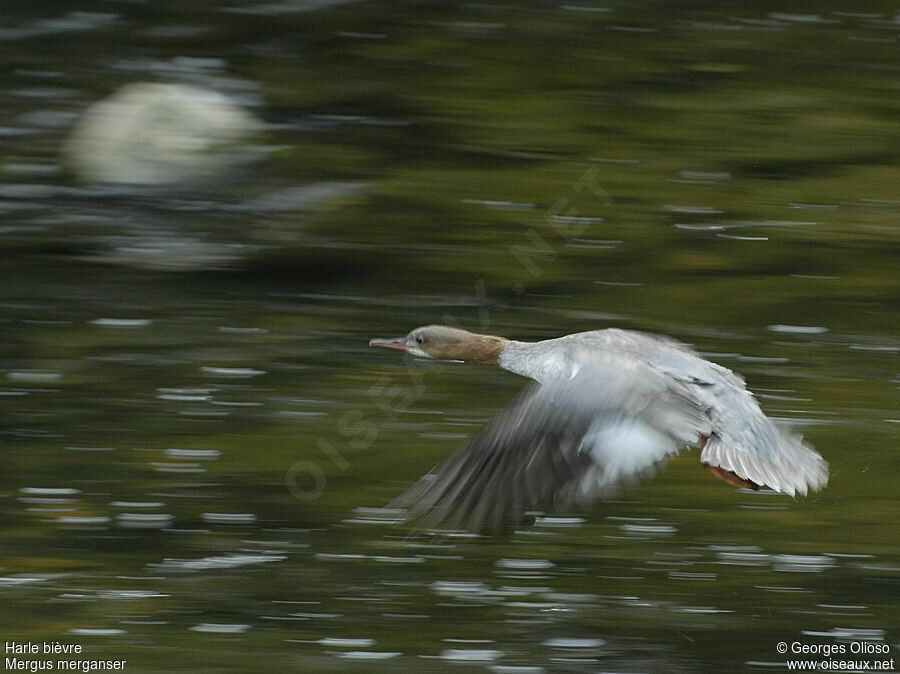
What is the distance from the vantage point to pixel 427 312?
902 cm

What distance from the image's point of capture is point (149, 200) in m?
10.2

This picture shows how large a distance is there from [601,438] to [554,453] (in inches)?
7.1

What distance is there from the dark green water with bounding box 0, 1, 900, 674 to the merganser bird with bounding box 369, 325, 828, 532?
595 mm

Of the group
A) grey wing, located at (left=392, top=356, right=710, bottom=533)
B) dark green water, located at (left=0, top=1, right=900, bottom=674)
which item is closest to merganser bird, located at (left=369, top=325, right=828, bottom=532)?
grey wing, located at (left=392, top=356, right=710, bottom=533)

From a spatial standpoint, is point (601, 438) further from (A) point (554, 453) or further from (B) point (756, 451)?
(B) point (756, 451)

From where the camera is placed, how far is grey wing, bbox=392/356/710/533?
17.7 ft

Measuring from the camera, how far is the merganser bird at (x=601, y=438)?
5406 mm

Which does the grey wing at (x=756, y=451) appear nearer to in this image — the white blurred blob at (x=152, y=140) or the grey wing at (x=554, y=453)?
the grey wing at (x=554, y=453)

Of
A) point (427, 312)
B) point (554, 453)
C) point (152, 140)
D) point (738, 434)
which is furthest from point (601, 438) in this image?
point (152, 140)

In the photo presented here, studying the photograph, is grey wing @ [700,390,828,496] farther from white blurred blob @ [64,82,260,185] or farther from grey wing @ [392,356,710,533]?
white blurred blob @ [64,82,260,185]

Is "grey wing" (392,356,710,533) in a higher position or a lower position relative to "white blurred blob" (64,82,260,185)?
lower

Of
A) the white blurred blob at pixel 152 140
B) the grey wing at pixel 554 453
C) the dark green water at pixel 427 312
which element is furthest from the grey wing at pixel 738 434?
the white blurred blob at pixel 152 140

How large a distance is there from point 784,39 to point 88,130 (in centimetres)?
551

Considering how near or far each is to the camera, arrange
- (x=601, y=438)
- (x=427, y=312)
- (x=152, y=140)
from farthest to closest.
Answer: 1. (x=152, y=140)
2. (x=427, y=312)
3. (x=601, y=438)
